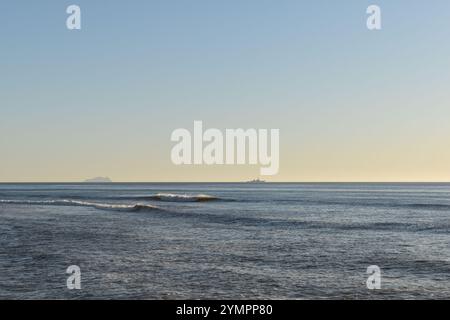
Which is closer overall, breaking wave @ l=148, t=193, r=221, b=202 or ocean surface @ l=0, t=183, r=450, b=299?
ocean surface @ l=0, t=183, r=450, b=299

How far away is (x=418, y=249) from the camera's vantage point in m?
32.4

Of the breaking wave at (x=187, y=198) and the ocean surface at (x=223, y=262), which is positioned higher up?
the ocean surface at (x=223, y=262)

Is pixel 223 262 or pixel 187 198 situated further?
pixel 187 198

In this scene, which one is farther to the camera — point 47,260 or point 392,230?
point 392,230

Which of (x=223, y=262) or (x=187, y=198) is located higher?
(x=223, y=262)

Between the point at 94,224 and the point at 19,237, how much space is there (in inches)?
483

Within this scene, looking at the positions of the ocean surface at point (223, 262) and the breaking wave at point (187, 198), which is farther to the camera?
the breaking wave at point (187, 198)

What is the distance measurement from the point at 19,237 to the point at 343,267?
2448cm

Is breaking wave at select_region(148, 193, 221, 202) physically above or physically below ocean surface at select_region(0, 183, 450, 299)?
below
